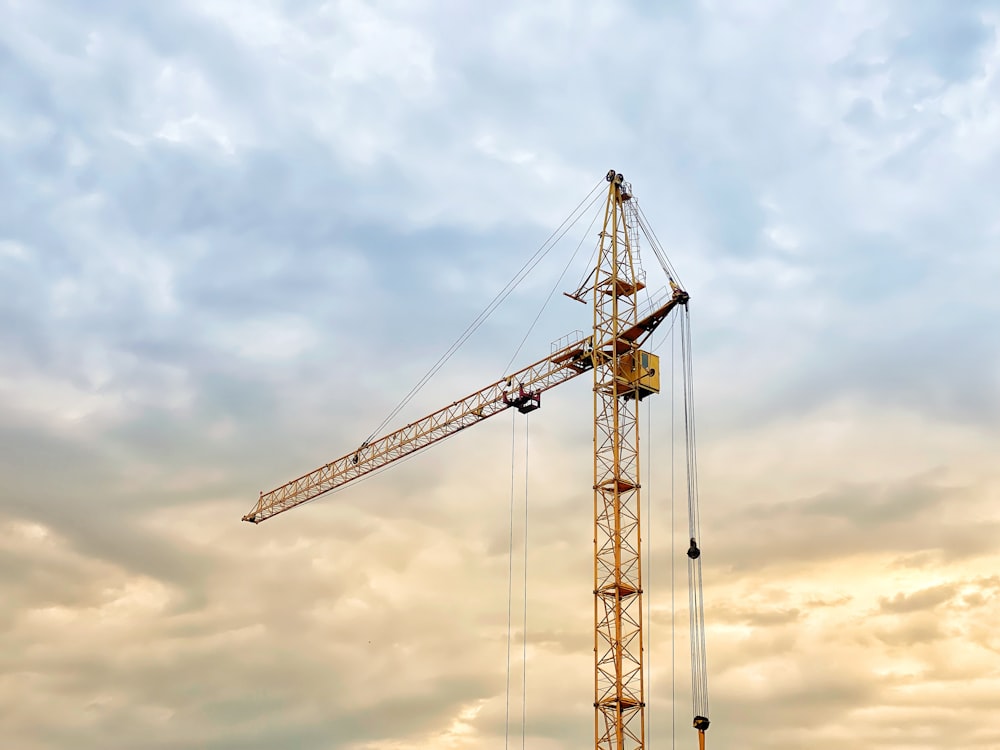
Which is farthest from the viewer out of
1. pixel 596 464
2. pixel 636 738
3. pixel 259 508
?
pixel 259 508

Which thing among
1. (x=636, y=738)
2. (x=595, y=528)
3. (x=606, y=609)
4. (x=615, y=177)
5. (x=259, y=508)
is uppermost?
(x=615, y=177)

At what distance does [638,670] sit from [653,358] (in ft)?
81.0

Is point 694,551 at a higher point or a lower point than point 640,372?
lower

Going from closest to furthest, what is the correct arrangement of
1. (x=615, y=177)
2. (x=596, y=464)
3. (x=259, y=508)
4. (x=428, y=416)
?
(x=596, y=464)
(x=615, y=177)
(x=428, y=416)
(x=259, y=508)

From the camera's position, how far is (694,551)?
306 ft

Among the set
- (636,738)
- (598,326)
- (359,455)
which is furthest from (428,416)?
(636,738)

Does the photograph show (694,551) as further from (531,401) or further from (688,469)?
(531,401)

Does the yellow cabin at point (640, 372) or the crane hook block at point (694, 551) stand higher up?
the yellow cabin at point (640, 372)

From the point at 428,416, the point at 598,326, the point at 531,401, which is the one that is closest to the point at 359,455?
the point at 428,416

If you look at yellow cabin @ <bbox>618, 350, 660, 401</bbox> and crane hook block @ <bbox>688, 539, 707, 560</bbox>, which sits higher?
yellow cabin @ <bbox>618, 350, 660, 401</bbox>

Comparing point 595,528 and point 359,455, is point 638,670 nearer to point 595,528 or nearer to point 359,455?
point 595,528

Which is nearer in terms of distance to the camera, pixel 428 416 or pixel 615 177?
pixel 615 177

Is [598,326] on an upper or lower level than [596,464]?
upper

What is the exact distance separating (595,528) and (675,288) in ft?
66.9
